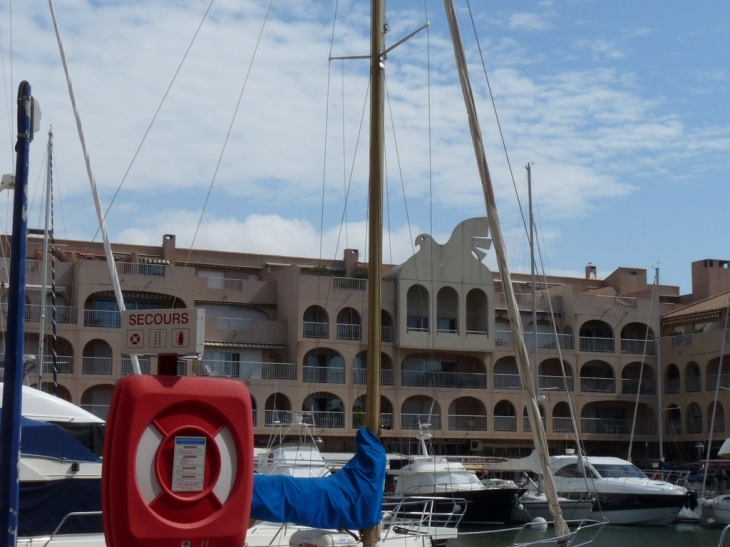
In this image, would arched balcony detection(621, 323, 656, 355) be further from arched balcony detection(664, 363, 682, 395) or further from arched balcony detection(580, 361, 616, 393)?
arched balcony detection(580, 361, 616, 393)

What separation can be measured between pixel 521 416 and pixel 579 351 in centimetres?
556

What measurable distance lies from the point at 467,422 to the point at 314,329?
10348mm

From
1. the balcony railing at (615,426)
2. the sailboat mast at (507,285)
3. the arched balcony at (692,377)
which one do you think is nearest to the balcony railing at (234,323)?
the balcony railing at (615,426)

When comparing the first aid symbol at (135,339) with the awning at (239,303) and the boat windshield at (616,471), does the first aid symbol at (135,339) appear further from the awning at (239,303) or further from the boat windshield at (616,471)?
the awning at (239,303)

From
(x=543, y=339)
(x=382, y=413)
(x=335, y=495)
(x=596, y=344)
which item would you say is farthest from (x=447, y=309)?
(x=335, y=495)

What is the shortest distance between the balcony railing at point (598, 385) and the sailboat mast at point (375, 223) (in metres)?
50.9

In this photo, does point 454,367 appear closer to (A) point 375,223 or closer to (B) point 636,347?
(B) point 636,347

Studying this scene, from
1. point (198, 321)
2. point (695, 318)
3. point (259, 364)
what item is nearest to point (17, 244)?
point (198, 321)

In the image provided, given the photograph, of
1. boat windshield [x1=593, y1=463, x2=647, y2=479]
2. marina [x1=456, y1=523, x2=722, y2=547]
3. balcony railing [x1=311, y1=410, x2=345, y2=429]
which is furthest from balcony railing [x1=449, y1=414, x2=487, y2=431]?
marina [x1=456, y1=523, x2=722, y2=547]

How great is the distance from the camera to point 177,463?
224 inches

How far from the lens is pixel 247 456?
19.3 ft

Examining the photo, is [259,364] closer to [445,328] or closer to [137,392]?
[445,328]

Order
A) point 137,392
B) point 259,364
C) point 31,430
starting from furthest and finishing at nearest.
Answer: point 259,364 → point 31,430 → point 137,392

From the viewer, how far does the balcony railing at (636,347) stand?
60.6m
